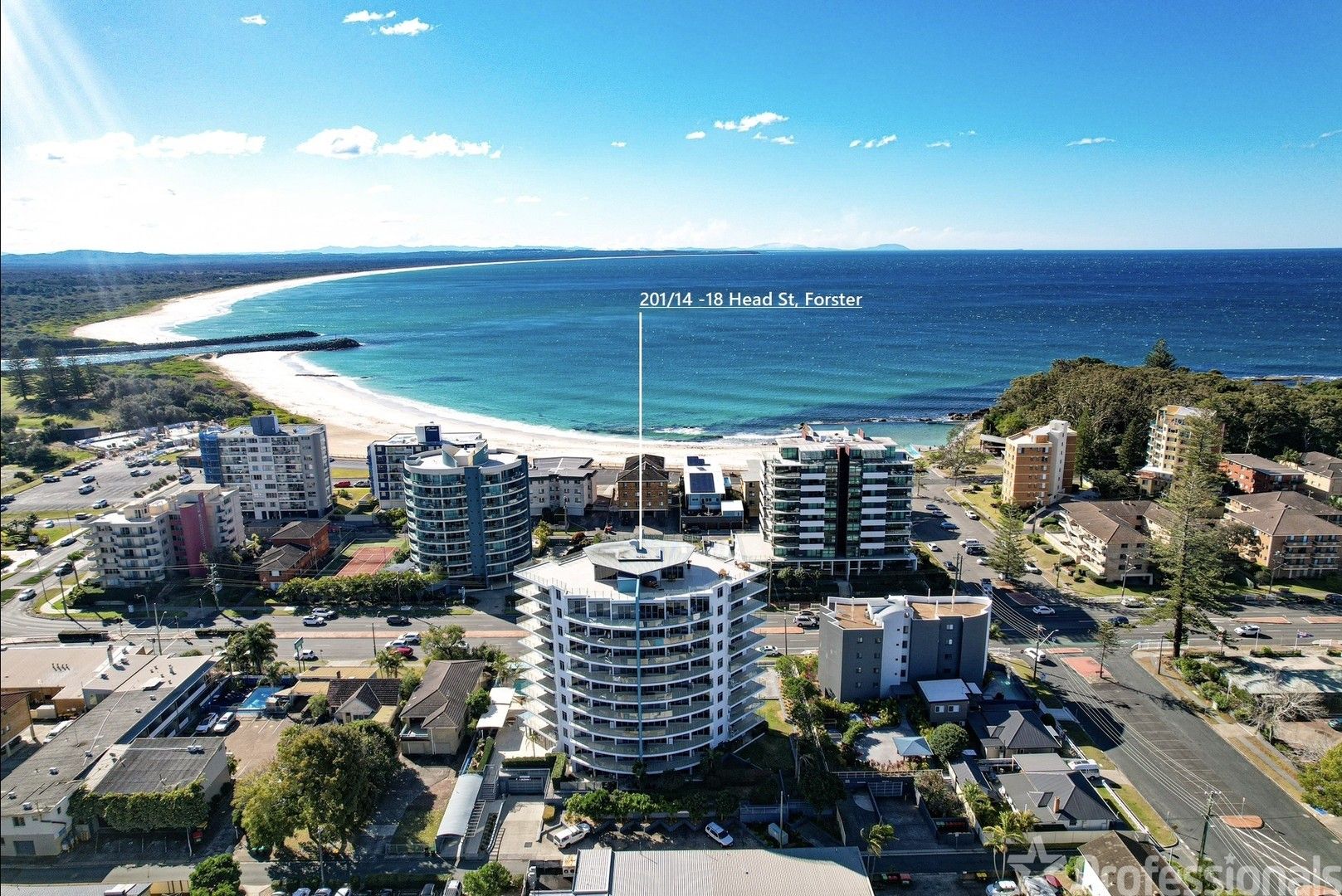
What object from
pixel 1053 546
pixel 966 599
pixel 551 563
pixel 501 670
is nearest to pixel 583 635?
pixel 551 563

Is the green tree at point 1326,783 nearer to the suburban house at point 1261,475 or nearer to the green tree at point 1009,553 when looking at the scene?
the green tree at point 1009,553

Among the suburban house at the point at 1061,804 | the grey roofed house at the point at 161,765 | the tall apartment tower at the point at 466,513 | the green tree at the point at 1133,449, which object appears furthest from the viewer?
the green tree at the point at 1133,449

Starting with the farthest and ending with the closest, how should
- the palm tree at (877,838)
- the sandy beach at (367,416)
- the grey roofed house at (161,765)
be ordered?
the sandy beach at (367,416) → the grey roofed house at (161,765) → the palm tree at (877,838)

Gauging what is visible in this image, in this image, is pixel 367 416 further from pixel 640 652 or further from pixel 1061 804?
pixel 1061 804

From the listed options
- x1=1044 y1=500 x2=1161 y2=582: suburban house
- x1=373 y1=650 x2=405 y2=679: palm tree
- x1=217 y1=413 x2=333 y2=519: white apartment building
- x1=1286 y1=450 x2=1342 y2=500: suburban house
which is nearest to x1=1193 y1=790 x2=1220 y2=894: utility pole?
x1=1044 y1=500 x2=1161 y2=582: suburban house

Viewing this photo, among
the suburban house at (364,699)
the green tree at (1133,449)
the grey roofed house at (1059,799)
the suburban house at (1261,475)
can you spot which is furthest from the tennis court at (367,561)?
the suburban house at (1261,475)

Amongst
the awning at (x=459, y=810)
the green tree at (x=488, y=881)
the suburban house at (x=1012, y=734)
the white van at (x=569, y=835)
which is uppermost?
the suburban house at (x=1012, y=734)

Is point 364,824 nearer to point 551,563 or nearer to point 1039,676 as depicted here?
point 551,563
